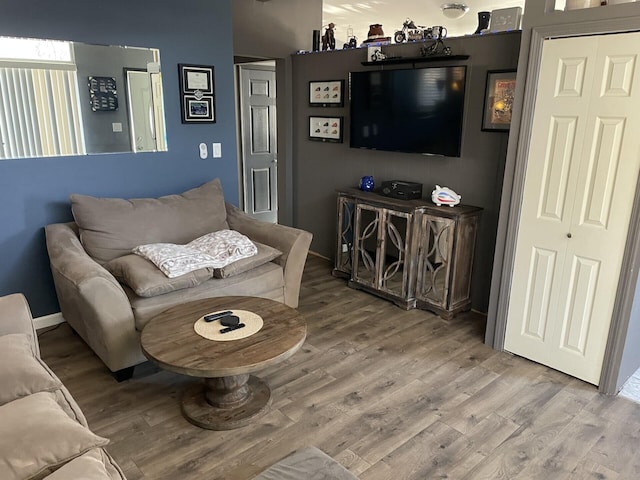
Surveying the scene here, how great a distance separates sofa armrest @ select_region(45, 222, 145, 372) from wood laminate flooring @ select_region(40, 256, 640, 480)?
0.63 feet

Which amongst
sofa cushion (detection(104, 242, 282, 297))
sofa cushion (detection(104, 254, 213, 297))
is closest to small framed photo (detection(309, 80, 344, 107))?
sofa cushion (detection(104, 242, 282, 297))

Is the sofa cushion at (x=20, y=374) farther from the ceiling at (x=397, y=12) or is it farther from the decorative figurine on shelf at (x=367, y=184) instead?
the ceiling at (x=397, y=12)

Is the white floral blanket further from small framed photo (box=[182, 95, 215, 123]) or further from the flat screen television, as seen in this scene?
the flat screen television

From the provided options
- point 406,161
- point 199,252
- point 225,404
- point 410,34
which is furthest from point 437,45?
point 225,404

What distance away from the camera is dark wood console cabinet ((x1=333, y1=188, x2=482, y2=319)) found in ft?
11.1

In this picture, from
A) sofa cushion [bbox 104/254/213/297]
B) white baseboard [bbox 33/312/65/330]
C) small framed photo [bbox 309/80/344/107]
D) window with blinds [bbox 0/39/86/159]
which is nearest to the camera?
sofa cushion [bbox 104/254/213/297]

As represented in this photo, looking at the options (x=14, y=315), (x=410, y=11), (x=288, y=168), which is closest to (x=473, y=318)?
(x=288, y=168)

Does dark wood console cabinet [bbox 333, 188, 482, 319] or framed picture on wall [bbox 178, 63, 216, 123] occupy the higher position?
framed picture on wall [bbox 178, 63, 216, 123]

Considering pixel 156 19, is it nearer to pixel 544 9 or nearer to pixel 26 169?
pixel 26 169

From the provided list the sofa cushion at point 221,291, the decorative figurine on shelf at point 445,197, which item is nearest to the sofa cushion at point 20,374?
the sofa cushion at point 221,291

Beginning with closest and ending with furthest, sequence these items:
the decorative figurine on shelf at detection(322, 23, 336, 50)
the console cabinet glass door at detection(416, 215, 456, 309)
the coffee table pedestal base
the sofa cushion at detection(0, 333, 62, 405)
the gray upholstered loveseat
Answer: the sofa cushion at detection(0, 333, 62, 405) → the coffee table pedestal base → the gray upholstered loveseat → the console cabinet glass door at detection(416, 215, 456, 309) → the decorative figurine on shelf at detection(322, 23, 336, 50)

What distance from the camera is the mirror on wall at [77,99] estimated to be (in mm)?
2957

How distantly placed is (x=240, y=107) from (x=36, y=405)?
4.63m

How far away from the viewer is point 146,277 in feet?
8.81
